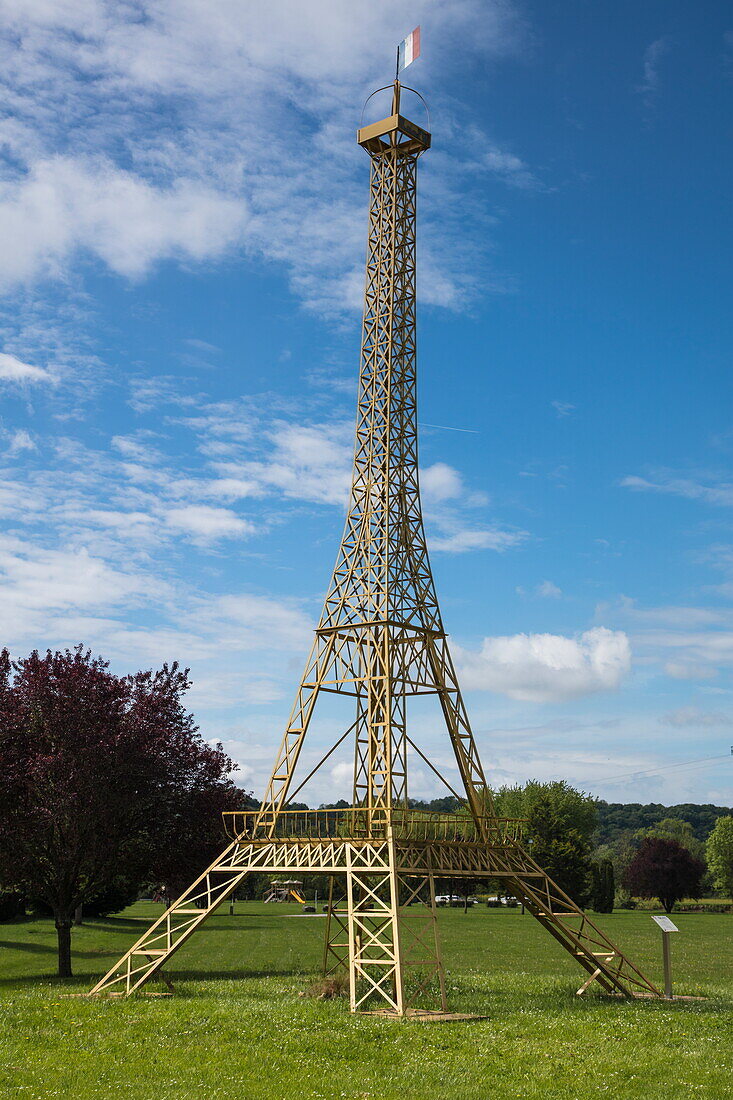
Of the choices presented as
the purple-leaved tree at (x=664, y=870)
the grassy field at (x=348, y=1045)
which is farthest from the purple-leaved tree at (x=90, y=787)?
the purple-leaved tree at (x=664, y=870)

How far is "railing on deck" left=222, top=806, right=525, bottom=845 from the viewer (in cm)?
2302

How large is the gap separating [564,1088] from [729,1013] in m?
8.20

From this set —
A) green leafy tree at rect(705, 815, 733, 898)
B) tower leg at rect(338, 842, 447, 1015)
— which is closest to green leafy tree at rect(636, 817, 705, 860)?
green leafy tree at rect(705, 815, 733, 898)

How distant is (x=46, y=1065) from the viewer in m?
15.8

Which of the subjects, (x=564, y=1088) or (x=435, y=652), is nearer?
(x=564, y=1088)

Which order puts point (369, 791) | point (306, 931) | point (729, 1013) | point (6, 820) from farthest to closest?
point (306, 931) → point (6, 820) → point (369, 791) → point (729, 1013)

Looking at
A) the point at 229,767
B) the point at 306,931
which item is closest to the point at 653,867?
Answer: the point at 306,931

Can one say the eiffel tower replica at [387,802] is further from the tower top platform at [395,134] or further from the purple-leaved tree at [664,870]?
the purple-leaved tree at [664,870]

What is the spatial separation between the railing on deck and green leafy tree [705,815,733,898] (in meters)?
86.8

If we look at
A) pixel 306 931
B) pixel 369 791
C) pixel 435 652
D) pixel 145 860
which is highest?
pixel 435 652

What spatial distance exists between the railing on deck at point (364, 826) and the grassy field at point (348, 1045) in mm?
3624

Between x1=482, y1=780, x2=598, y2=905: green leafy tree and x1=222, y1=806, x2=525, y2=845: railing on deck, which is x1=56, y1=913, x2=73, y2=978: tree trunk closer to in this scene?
x1=222, y1=806, x2=525, y2=845: railing on deck

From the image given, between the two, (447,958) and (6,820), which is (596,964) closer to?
(447,958)

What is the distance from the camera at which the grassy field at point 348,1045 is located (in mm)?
14859
